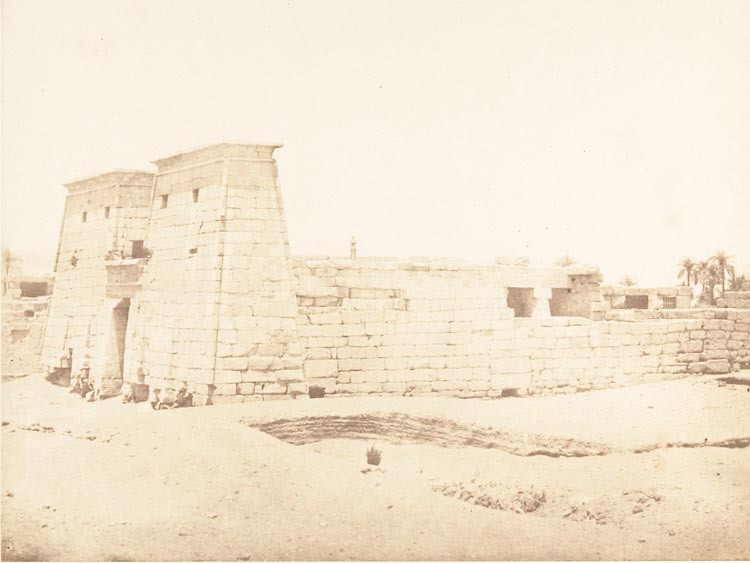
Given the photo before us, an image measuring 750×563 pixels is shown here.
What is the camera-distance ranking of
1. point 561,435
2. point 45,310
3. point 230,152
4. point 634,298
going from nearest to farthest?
point 561,435 → point 230,152 → point 634,298 → point 45,310

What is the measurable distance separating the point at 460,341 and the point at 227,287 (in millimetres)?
4592

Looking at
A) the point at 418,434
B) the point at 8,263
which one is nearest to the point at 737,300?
the point at 418,434

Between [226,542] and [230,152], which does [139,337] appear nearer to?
[230,152]

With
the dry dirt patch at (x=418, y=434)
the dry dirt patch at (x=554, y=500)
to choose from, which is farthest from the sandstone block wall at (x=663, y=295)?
the dry dirt patch at (x=554, y=500)

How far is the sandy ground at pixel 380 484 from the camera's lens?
720 cm

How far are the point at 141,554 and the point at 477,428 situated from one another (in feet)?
18.1

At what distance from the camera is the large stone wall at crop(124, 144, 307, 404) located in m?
12.0

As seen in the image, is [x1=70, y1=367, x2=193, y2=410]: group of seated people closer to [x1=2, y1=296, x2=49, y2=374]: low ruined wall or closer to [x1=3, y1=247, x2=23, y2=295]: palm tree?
[x1=2, y1=296, x2=49, y2=374]: low ruined wall

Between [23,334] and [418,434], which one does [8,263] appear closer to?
[23,334]

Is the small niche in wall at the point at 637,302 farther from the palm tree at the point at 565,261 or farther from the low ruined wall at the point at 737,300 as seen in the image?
the palm tree at the point at 565,261

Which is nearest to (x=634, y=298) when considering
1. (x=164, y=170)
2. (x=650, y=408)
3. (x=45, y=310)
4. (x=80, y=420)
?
(x=650, y=408)

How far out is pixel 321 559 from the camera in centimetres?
696

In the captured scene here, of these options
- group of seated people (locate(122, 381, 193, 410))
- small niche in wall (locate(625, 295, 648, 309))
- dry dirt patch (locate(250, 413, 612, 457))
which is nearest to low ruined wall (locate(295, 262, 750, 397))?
dry dirt patch (locate(250, 413, 612, 457))

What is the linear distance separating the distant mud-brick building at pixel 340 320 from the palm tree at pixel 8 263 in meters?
11.8
